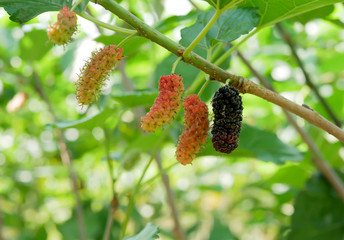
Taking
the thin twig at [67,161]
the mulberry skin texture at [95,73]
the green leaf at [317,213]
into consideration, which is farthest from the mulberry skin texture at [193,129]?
the green leaf at [317,213]

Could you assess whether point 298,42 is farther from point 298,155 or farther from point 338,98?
point 298,155

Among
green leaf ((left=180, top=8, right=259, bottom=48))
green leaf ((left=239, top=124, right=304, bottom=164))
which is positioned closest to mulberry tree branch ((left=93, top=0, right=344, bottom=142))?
green leaf ((left=180, top=8, right=259, bottom=48))

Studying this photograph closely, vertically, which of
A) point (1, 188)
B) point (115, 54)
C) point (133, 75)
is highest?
point (133, 75)

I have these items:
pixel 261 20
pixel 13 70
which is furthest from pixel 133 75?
pixel 261 20

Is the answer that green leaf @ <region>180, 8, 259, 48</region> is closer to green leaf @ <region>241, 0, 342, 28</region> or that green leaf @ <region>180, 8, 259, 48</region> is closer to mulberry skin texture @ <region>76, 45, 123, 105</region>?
green leaf @ <region>241, 0, 342, 28</region>

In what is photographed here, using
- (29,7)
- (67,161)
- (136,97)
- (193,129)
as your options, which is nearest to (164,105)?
(193,129)

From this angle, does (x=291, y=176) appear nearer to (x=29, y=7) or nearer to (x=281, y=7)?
(x=281, y=7)

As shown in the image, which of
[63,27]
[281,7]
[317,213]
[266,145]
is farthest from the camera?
[317,213]
